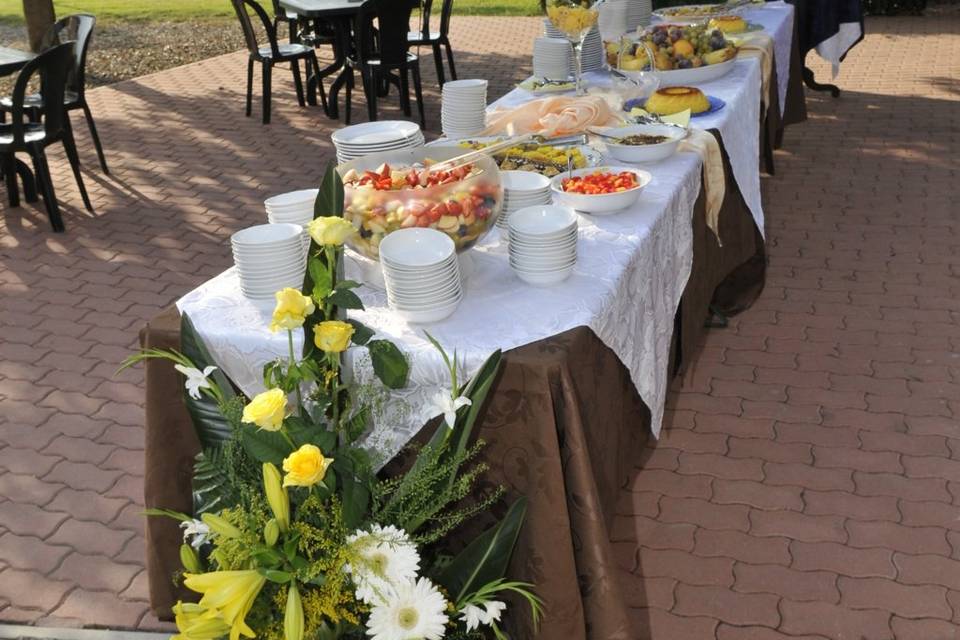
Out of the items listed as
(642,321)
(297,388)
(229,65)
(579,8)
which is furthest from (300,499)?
(229,65)

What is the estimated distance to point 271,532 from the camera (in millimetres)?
1586

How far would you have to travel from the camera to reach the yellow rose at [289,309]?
63.2 inches

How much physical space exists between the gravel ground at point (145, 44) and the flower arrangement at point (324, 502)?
804 centimetres

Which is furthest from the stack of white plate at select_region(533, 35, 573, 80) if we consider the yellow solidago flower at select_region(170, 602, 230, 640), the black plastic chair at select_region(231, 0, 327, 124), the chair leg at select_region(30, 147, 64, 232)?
the black plastic chair at select_region(231, 0, 327, 124)

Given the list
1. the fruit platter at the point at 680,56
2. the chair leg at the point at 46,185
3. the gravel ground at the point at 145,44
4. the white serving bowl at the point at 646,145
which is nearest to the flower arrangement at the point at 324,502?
the white serving bowl at the point at 646,145

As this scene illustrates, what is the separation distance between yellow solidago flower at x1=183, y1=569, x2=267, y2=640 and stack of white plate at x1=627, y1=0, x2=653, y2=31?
11.6 ft

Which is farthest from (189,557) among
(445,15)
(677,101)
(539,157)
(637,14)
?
(445,15)

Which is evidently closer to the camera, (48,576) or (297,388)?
(297,388)

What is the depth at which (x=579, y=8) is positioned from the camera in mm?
3299

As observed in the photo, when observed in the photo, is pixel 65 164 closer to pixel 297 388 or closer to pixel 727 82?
pixel 727 82

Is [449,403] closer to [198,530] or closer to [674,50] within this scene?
[198,530]

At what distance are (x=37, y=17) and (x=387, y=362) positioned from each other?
26.2 ft

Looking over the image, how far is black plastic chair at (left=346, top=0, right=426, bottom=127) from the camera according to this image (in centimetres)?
648

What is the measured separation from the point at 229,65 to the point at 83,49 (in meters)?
4.33
